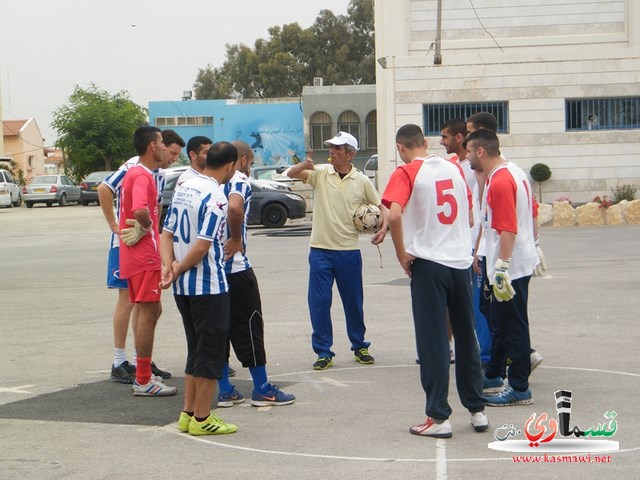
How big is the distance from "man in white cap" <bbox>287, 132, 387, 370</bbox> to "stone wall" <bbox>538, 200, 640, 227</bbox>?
19.2 meters

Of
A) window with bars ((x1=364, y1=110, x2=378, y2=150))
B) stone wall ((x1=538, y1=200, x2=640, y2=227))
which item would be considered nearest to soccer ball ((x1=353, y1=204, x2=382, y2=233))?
stone wall ((x1=538, y1=200, x2=640, y2=227))

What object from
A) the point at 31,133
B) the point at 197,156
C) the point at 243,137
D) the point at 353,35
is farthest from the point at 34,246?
the point at 31,133

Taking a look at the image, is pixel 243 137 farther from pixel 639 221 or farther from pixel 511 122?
pixel 639 221

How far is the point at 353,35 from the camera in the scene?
249 feet

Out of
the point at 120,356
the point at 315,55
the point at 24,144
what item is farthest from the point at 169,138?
the point at 24,144

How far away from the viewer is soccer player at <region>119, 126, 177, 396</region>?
8211 mm

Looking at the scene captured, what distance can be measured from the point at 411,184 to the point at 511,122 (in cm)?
2672

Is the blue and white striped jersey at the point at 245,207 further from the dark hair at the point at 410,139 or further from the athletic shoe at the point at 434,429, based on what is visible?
the athletic shoe at the point at 434,429

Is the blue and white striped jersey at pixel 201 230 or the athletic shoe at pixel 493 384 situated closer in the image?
the blue and white striped jersey at pixel 201 230

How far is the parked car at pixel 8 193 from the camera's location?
1998 inches

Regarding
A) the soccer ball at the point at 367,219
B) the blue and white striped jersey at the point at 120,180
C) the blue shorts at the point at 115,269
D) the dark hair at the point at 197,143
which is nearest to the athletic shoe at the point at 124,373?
the blue shorts at the point at 115,269

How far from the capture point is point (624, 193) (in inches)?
1239

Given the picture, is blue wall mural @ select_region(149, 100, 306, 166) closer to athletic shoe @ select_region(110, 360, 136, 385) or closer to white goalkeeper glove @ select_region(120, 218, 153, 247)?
athletic shoe @ select_region(110, 360, 136, 385)

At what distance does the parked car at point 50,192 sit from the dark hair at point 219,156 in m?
46.5
